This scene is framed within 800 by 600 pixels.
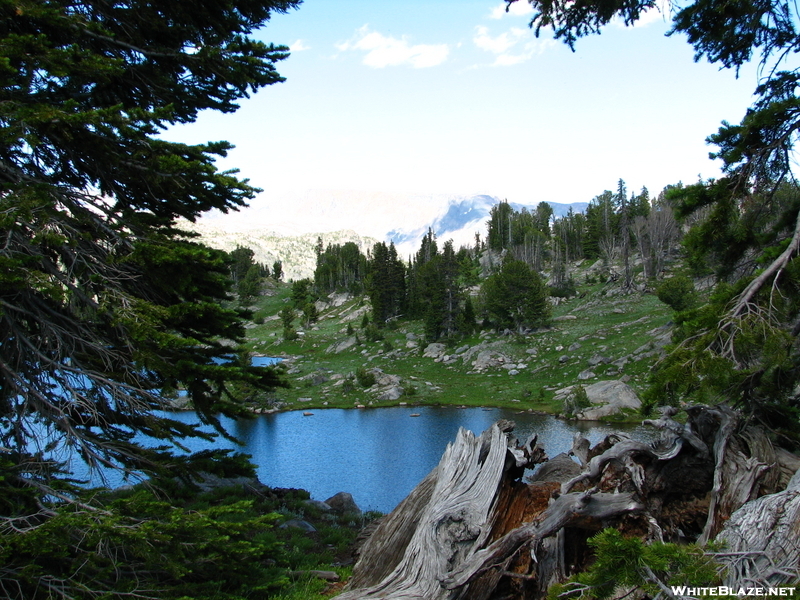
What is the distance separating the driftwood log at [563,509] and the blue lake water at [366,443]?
18.5m

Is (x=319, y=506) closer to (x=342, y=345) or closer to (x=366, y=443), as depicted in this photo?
(x=366, y=443)

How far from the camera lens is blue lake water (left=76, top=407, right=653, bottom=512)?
96.2 feet

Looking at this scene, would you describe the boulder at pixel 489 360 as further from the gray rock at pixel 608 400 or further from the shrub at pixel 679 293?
the shrub at pixel 679 293

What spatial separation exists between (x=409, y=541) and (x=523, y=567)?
175cm

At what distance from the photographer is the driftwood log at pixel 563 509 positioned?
199 inches

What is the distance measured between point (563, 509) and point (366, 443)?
3496 cm

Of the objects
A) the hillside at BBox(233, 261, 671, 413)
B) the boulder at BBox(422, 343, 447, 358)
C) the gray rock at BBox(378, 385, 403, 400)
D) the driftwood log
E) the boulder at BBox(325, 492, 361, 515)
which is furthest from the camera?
the boulder at BBox(422, 343, 447, 358)

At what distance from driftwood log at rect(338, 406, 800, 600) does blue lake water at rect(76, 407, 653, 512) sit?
18460 mm

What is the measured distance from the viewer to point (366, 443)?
38781mm

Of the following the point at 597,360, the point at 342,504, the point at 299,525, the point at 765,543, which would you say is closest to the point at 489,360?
the point at 597,360

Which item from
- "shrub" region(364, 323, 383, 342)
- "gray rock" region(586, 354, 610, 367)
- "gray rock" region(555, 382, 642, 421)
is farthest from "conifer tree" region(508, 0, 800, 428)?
"shrub" region(364, 323, 383, 342)

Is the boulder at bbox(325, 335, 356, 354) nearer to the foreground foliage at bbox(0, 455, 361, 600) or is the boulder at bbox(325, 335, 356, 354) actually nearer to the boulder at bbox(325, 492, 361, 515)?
the boulder at bbox(325, 492, 361, 515)

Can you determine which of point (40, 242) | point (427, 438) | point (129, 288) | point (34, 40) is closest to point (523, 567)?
point (129, 288)

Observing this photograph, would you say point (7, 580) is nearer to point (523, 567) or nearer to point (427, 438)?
point (523, 567)
